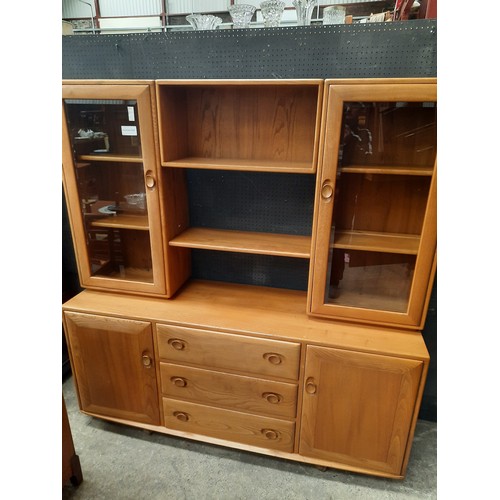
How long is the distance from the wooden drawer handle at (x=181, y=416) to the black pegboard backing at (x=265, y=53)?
5.67ft

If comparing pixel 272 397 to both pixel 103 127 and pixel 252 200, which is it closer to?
pixel 252 200

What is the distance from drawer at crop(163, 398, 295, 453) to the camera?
Answer: 5.48 ft

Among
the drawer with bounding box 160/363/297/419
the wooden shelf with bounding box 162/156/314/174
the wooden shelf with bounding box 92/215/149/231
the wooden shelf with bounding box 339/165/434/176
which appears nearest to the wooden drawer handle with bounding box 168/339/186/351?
the drawer with bounding box 160/363/297/419

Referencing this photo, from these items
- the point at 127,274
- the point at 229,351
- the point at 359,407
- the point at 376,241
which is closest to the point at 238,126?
the point at 376,241

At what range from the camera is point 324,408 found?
1.58m

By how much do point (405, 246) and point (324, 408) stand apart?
837 mm

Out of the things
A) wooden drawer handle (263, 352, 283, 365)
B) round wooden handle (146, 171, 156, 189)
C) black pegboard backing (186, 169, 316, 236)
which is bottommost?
wooden drawer handle (263, 352, 283, 365)

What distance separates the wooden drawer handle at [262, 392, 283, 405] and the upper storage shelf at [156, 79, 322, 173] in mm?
1063

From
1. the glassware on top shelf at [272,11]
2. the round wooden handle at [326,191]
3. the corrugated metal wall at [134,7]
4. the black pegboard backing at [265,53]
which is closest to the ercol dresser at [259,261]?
the round wooden handle at [326,191]

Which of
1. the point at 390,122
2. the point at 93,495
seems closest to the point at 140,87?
the point at 390,122

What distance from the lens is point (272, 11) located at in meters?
1.53

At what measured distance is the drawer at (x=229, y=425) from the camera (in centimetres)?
167

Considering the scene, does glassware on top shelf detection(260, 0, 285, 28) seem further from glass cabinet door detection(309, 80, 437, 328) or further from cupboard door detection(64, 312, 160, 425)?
cupboard door detection(64, 312, 160, 425)
